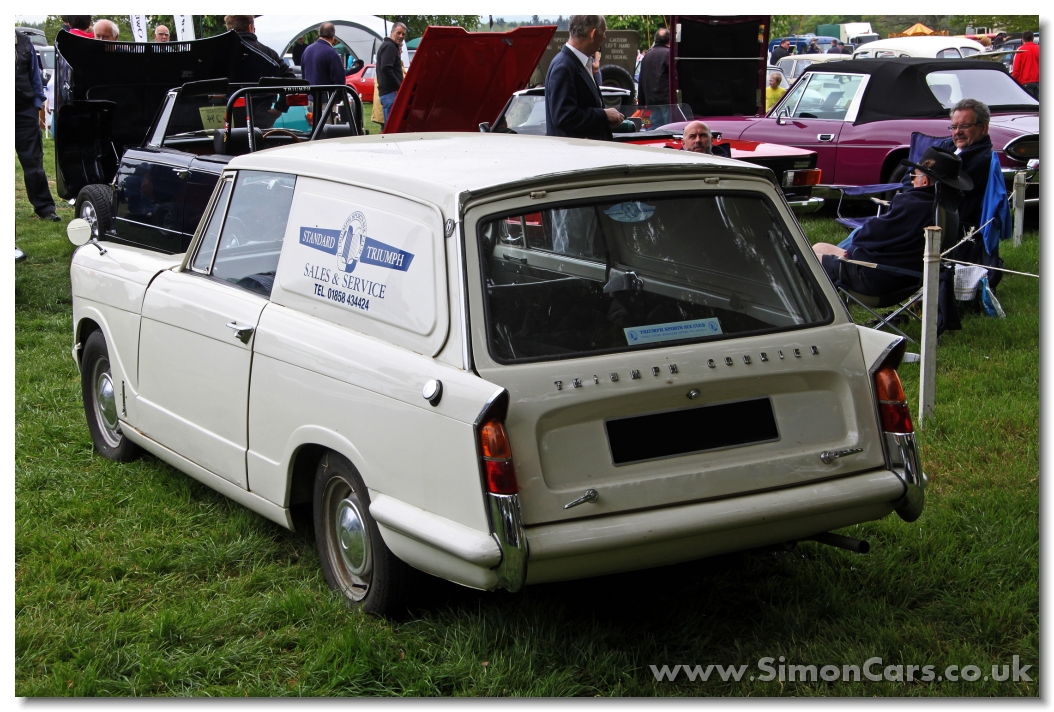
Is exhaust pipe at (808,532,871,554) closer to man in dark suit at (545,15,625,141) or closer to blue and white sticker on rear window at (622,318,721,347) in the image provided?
blue and white sticker on rear window at (622,318,721,347)

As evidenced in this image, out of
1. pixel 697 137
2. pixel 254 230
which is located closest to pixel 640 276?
pixel 254 230

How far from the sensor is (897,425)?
11.6 feet

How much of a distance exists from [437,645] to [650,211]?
1.60m

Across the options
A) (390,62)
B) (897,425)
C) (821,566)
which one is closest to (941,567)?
(821,566)

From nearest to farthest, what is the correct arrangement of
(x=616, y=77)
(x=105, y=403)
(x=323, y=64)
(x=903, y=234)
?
(x=105, y=403) → (x=903, y=234) → (x=323, y=64) → (x=616, y=77)

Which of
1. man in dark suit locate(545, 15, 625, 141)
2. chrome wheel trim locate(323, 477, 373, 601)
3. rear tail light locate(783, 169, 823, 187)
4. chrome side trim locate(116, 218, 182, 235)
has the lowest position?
chrome wheel trim locate(323, 477, 373, 601)

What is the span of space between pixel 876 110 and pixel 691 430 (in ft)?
31.3

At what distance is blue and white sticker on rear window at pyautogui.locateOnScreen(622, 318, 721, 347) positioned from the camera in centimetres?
333

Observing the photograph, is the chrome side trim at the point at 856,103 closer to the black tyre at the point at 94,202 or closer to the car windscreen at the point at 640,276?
the black tyre at the point at 94,202

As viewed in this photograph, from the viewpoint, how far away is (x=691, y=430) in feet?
10.8

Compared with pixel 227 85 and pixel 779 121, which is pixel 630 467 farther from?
pixel 779 121

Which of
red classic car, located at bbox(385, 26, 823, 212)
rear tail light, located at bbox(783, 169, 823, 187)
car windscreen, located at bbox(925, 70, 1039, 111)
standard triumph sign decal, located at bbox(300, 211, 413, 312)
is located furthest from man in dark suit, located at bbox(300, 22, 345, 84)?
standard triumph sign decal, located at bbox(300, 211, 413, 312)

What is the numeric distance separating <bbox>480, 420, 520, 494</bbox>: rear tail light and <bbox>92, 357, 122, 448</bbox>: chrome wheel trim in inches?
112

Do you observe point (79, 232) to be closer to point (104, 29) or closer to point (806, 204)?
point (806, 204)
